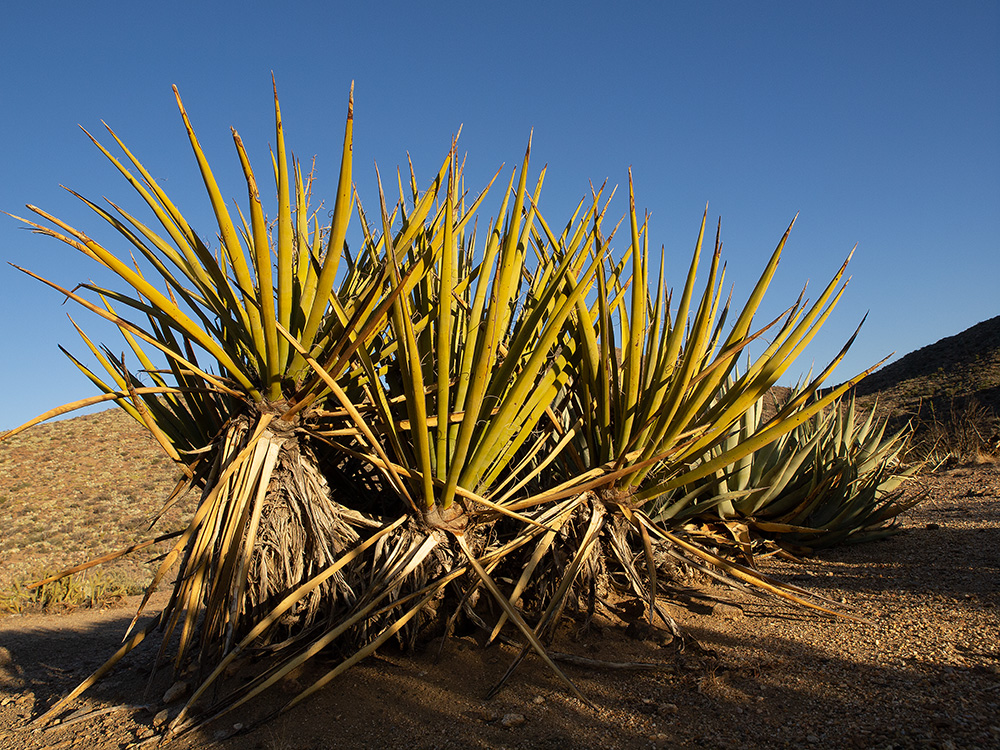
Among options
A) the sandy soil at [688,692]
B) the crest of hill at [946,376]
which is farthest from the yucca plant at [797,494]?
the crest of hill at [946,376]

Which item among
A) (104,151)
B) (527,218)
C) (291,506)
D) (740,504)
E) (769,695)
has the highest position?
(104,151)

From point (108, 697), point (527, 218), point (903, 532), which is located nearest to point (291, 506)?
point (108, 697)

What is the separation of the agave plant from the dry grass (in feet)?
21.4

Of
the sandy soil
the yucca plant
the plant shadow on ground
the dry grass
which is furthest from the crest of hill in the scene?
the dry grass

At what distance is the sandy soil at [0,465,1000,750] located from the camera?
221 centimetres

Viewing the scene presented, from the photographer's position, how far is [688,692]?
8.29ft

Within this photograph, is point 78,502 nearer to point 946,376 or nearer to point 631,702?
point 631,702

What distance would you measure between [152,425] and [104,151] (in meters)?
1.21

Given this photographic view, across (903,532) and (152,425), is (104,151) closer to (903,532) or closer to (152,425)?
(152,425)

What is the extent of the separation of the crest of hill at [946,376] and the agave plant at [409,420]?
20.9m

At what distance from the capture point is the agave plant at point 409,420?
2680 millimetres

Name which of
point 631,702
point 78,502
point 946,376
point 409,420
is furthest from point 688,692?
point 946,376

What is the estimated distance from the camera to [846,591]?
343 cm

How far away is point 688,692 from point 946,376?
3049 cm
